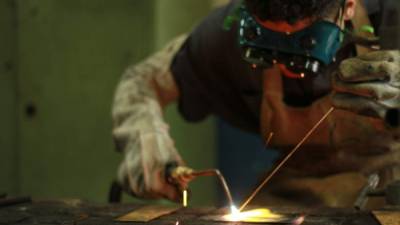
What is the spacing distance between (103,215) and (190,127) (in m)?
1.64

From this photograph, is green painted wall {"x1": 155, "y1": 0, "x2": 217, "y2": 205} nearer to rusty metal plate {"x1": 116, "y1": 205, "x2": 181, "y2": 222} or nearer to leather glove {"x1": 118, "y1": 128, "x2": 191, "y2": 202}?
leather glove {"x1": 118, "y1": 128, "x2": 191, "y2": 202}

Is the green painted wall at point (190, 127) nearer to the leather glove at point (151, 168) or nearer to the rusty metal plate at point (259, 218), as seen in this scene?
the leather glove at point (151, 168)

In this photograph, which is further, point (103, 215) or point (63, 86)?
point (63, 86)

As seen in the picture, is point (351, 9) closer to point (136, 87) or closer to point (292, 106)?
point (292, 106)

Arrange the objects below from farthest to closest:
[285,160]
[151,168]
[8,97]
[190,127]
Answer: [190,127] < [8,97] < [285,160] < [151,168]

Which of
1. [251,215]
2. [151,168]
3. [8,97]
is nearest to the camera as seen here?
[251,215]

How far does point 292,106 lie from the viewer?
175cm

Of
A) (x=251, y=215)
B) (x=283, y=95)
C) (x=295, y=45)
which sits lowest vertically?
(x=251, y=215)

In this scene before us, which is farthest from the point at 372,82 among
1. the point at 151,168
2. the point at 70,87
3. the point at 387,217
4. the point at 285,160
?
the point at 70,87

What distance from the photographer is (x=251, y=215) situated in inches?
48.3

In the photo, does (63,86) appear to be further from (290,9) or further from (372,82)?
(372,82)

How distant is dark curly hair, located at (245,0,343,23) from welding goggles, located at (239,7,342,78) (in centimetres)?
2

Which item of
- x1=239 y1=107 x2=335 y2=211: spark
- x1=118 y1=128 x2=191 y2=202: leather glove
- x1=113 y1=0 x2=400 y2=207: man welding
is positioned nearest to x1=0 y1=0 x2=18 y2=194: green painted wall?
x1=113 y1=0 x2=400 y2=207: man welding

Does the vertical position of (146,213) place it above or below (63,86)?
below
